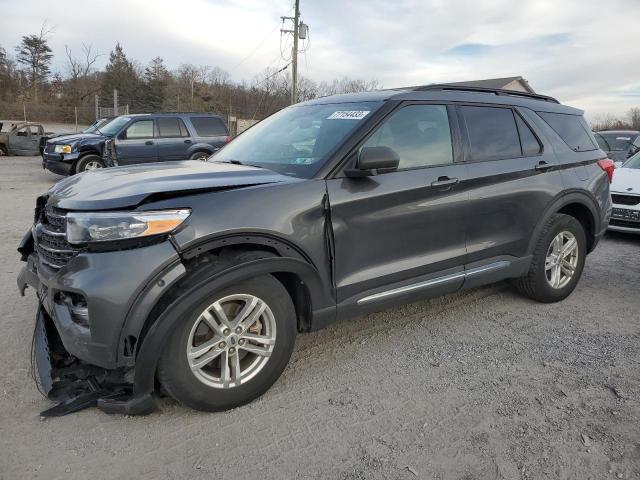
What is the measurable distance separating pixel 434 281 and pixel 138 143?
1107cm

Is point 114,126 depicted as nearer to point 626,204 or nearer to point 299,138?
point 299,138

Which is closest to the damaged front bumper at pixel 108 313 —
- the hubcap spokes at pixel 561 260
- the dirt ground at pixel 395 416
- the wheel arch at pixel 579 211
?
the dirt ground at pixel 395 416

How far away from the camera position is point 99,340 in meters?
2.46

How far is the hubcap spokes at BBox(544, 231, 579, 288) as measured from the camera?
4.42 m

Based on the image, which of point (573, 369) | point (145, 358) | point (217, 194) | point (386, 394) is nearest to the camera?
point (145, 358)

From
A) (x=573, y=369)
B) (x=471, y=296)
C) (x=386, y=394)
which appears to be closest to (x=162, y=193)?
(x=386, y=394)

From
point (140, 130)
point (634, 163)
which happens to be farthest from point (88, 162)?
point (634, 163)

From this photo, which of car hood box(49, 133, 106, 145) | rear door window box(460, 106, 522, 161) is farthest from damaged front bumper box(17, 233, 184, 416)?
car hood box(49, 133, 106, 145)

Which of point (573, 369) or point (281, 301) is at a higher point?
point (281, 301)

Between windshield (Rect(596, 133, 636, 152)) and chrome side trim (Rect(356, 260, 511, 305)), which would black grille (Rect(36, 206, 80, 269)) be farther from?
windshield (Rect(596, 133, 636, 152))

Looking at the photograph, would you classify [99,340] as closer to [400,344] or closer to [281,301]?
[281,301]

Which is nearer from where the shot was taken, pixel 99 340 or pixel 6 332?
pixel 99 340

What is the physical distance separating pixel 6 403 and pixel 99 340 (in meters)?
0.88

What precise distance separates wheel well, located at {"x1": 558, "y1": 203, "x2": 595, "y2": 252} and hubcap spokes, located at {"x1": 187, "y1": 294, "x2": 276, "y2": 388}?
3079 millimetres
